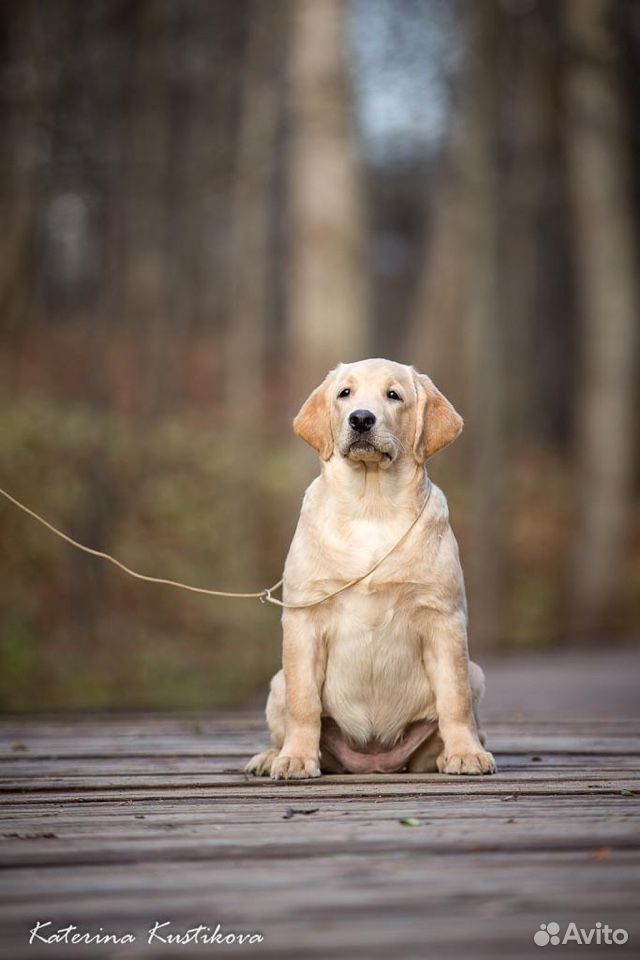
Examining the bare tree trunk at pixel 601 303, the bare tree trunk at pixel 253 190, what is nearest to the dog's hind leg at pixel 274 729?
the bare tree trunk at pixel 253 190

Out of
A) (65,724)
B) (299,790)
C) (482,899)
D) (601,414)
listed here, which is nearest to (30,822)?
(299,790)

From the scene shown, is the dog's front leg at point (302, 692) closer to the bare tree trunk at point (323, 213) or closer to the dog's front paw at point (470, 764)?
the dog's front paw at point (470, 764)

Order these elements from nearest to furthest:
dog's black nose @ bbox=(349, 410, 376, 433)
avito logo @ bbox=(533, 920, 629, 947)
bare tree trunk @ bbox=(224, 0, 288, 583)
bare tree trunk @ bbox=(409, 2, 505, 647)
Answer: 1. avito logo @ bbox=(533, 920, 629, 947)
2. dog's black nose @ bbox=(349, 410, 376, 433)
3. bare tree trunk @ bbox=(409, 2, 505, 647)
4. bare tree trunk @ bbox=(224, 0, 288, 583)

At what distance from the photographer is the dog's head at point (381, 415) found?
4641mm

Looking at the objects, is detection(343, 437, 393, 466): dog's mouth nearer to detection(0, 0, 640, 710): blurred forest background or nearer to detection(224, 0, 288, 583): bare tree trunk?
detection(0, 0, 640, 710): blurred forest background

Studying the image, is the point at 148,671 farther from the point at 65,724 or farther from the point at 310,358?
the point at 65,724

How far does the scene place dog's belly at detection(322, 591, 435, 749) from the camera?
4.50 meters

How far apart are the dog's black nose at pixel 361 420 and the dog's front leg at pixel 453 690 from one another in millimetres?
674

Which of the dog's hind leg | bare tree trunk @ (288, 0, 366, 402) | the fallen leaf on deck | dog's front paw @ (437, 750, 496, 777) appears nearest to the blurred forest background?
bare tree trunk @ (288, 0, 366, 402)

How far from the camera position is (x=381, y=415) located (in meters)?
4.64

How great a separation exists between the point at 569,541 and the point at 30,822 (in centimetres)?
1638

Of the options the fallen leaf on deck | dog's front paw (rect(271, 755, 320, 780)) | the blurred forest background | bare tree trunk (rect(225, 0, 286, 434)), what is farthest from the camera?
bare tree trunk (rect(225, 0, 286, 434))

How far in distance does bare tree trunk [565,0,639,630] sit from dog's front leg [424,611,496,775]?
1210 centimetres

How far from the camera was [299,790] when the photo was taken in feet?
13.8
